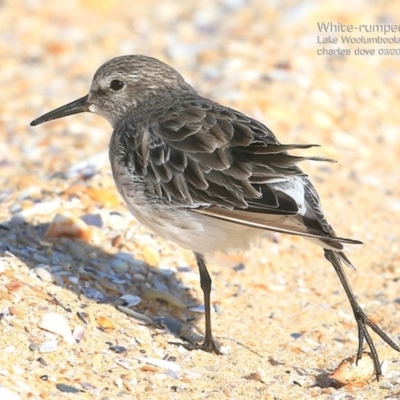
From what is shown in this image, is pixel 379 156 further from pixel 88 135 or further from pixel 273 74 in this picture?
pixel 88 135

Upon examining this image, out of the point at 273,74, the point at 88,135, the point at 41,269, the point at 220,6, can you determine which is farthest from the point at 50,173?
the point at 220,6

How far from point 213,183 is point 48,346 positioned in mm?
1355

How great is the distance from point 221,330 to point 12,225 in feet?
5.96

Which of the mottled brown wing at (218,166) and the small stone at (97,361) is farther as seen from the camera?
the mottled brown wing at (218,166)

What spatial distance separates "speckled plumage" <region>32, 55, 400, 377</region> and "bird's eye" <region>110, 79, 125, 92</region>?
1.52ft

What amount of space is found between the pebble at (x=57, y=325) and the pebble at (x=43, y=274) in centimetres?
56

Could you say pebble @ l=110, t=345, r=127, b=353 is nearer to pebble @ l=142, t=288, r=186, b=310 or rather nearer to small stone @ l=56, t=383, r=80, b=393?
small stone @ l=56, t=383, r=80, b=393

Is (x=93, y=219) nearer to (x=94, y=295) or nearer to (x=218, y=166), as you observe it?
(x=94, y=295)

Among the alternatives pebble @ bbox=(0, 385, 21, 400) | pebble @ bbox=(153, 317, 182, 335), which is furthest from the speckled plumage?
pebble @ bbox=(0, 385, 21, 400)

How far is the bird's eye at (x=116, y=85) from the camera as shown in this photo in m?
6.33

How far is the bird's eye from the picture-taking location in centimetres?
633

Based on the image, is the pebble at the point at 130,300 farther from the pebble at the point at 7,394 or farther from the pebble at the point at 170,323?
the pebble at the point at 7,394

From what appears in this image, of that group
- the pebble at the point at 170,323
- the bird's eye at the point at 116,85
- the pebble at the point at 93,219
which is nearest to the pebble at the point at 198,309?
the pebble at the point at 170,323

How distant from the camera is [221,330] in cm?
582
